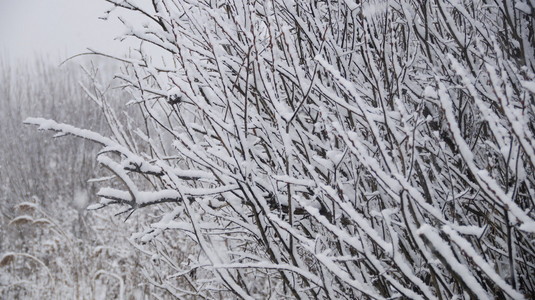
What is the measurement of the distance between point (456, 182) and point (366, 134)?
1.16 ft

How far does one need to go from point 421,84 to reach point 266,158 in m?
0.68

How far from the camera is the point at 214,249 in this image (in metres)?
1.40

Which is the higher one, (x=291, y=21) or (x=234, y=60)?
(x=291, y=21)

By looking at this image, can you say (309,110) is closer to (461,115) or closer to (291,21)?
(291,21)

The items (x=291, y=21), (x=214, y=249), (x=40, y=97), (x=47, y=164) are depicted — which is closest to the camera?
(x=214, y=249)

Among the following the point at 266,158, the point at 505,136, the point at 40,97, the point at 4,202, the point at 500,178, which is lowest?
the point at 4,202

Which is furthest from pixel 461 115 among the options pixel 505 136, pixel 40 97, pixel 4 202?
Answer: pixel 40 97

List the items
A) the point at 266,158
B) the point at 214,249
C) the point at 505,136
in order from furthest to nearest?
the point at 266,158 → the point at 214,249 → the point at 505,136

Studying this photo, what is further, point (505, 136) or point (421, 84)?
point (421, 84)

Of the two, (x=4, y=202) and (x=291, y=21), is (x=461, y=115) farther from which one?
(x=4, y=202)

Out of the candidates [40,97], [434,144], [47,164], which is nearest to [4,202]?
[47,164]

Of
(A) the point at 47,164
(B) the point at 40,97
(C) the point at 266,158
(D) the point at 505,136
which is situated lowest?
(A) the point at 47,164

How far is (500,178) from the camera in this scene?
1.26 meters

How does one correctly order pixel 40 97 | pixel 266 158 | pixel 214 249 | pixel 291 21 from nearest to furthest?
pixel 214 249 → pixel 266 158 → pixel 291 21 → pixel 40 97
